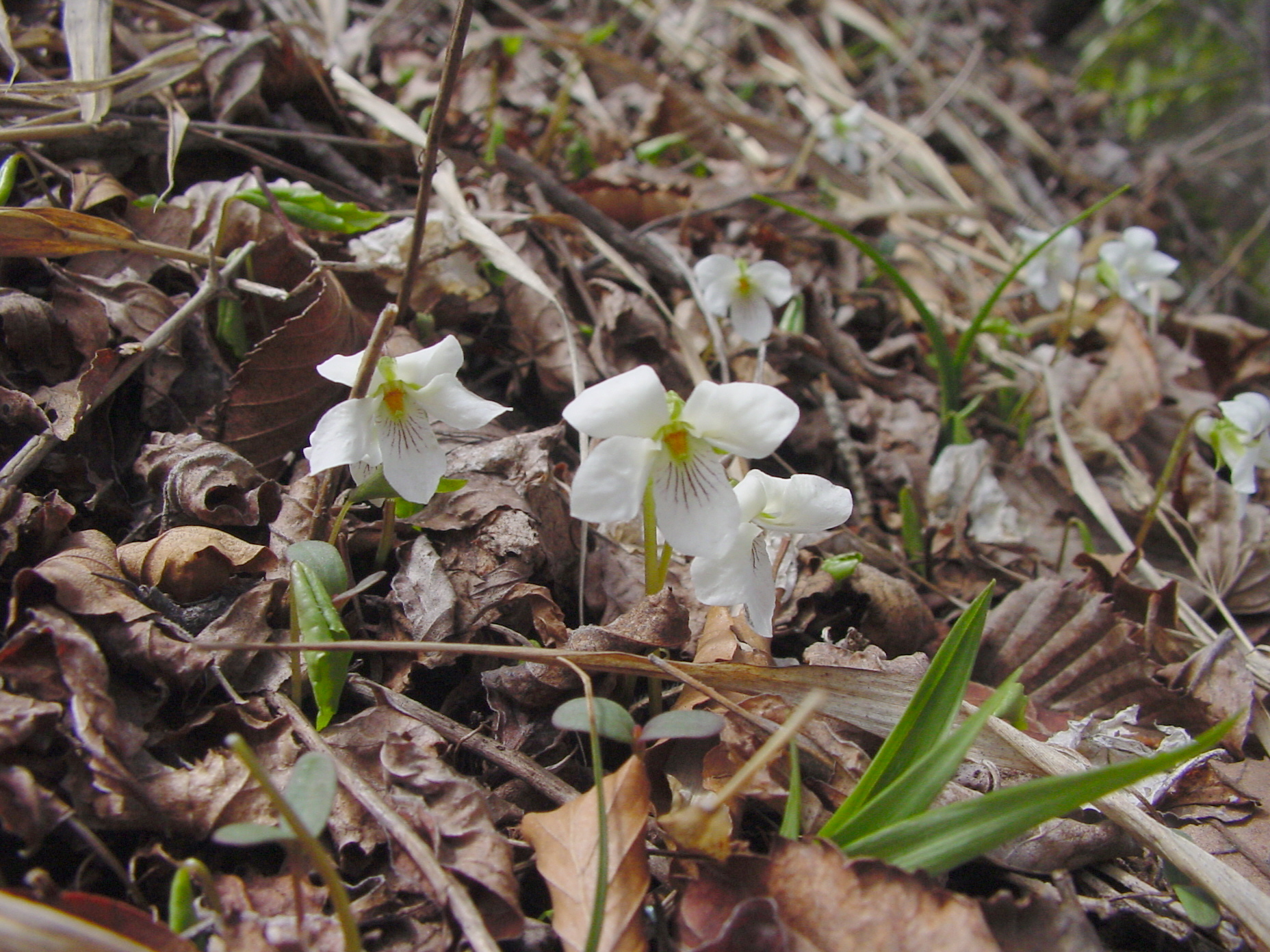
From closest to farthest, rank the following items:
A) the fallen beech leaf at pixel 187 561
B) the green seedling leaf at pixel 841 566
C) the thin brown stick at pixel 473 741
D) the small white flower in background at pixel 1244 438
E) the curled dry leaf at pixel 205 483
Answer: the thin brown stick at pixel 473 741 < the fallen beech leaf at pixel 187 561 < the curled dry leaf at pixel 205 483 < the green seedling leaf at pixel 841 566 < the small white flower in background at pixel 1244 438

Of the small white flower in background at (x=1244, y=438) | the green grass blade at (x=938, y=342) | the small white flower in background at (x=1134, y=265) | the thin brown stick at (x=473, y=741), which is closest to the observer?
the thin brown stick at (x=473, y=741)

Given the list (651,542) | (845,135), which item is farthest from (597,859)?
(845,135)

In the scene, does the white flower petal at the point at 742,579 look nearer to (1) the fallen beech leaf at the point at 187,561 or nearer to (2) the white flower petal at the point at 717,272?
(1) the fallen beech leaf at the point at 187,561

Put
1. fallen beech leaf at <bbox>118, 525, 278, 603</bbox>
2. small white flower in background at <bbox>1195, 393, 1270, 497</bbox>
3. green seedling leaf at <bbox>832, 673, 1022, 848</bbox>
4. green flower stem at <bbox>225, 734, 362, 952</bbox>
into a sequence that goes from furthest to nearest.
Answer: small white flower in background at <bbox>1195, 393, 1270, 497</bbox> < fallen beech leaf at <bbox>118, 525, 278, 603</bbox> < green seedling leaf at <bbox>832, 673, 1022, 848</bbox> < green flower stem at <bbox>225, 734, 362, 952</bbox>

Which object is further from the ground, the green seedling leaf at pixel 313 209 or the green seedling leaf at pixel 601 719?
the green seedling leaf at pixel 313 209

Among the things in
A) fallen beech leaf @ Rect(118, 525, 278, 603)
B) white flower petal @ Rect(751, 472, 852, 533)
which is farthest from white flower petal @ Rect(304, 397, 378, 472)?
white flower petal @ Rect(751, 472, 852, 533)

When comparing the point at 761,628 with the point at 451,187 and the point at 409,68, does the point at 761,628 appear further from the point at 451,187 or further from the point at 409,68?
the point at 409,68

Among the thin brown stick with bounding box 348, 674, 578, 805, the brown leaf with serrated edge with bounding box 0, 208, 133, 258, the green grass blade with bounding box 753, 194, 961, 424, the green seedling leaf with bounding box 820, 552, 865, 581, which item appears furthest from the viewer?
the green grass blade with bounding box 753, 194, 961, 424

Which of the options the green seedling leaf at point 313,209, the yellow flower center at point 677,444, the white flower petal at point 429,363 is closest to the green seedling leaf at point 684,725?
the yellow flower center at point 677,444

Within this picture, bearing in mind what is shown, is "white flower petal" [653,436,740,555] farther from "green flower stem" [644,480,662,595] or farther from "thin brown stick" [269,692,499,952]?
"thin brown stick" [269,692,499,952]
